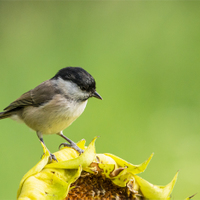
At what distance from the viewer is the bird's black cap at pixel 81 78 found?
2.44 meters

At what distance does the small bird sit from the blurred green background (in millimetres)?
240

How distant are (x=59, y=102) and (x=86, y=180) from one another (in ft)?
3.24

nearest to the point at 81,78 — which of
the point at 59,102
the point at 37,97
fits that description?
the point at 59,102

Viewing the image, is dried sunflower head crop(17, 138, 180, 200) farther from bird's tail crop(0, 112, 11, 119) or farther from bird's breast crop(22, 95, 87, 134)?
bird's tail crop(0, 112, 11, 119)

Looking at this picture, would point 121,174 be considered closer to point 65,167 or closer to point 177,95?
point 65,167

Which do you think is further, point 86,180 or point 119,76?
point 119,76

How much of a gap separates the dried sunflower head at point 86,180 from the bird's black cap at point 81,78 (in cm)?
77

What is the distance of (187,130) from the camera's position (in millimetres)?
3529

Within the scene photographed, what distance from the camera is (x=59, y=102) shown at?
252 cm

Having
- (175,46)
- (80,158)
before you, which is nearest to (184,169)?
(175,46)

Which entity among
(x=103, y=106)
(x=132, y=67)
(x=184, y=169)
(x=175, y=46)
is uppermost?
(x=175, y=46)

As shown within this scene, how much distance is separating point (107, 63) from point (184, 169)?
4.21 feet

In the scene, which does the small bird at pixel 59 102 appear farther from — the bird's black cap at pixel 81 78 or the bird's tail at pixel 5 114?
the bird's tail at pixel 5 114

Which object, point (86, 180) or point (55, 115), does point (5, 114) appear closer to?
point (55, 115)
